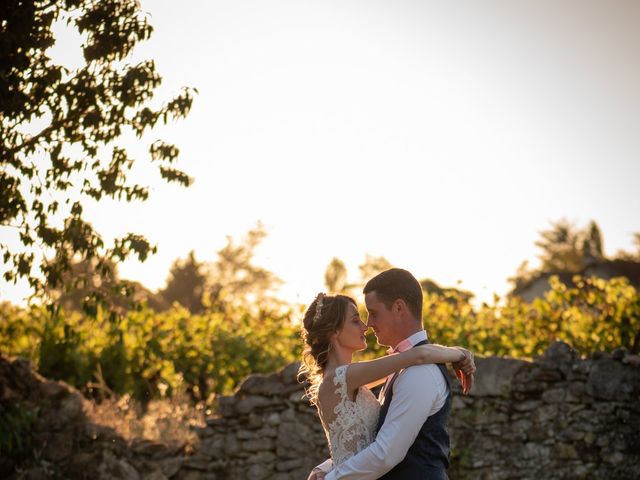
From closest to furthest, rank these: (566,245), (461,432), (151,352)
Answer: (461,432), (151,352), (566,245)

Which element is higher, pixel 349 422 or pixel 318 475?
pixel 349 422

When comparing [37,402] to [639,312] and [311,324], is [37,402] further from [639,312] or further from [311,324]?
[639,312]

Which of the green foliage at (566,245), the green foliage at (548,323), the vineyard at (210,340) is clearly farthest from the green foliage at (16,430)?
the green foliage at (566,245)

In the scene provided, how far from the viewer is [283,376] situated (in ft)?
30.2

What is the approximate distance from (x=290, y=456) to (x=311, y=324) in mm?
4942

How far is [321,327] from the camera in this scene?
14.4 ft

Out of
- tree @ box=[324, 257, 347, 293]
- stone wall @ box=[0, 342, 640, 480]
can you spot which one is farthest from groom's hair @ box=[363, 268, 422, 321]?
tree @ box=[324, 257, 347, 293]

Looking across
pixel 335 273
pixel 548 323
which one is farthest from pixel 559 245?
pixel 548 323

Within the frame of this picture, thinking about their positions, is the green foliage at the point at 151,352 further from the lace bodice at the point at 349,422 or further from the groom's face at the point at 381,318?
the groom's face at the point at 381,318

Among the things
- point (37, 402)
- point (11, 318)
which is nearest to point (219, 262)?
point (11, 318)

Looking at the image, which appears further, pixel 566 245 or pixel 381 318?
pixel 566 245

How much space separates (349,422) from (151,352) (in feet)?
28.1

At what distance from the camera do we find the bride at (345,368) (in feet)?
12.3

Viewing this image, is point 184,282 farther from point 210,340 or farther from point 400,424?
point 400,424
